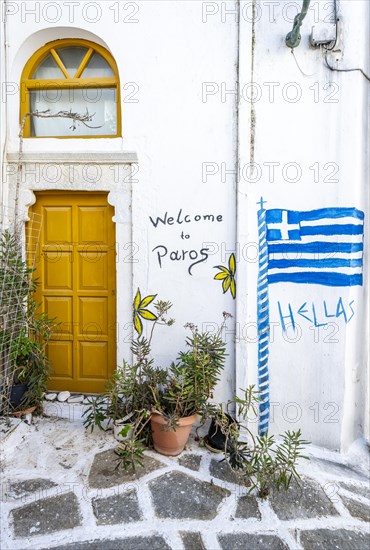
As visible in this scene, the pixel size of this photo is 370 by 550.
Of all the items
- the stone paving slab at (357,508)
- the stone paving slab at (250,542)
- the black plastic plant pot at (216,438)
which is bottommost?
the stone paving slab at (357,508)

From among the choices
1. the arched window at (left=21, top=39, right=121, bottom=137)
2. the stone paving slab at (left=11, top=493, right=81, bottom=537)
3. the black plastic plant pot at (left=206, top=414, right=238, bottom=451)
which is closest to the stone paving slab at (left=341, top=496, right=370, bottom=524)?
the black plastic plant pot at (left=206, top=414, right=238, bottom=451)

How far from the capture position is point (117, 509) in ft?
9.37

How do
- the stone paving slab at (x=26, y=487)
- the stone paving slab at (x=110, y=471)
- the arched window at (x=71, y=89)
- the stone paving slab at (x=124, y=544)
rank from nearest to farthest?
the stone paving slab at (x=124, y=544) < the stone paving slab at (x=26, y=487) < the stone paving slab at (x=110, y=471) < the arched window at (x=71, y=89)

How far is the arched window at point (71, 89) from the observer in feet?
13.8

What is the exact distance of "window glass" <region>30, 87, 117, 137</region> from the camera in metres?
4.23

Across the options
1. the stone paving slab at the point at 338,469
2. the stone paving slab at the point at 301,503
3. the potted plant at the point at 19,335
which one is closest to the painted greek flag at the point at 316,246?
the stone paving slab at the point at 338,469

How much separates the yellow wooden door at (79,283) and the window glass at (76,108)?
0.70 meters

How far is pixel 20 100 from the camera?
4223 mm

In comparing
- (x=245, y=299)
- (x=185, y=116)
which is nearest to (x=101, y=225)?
(x=185, y=116)

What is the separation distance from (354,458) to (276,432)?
2.52 feet

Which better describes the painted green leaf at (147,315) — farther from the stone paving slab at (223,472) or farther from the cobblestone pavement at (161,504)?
the stone paving slab at (223,472)

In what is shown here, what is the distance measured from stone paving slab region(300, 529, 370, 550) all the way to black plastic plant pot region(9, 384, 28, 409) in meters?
2.80

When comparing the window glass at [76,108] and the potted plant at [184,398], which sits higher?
the window glass at [76,108]

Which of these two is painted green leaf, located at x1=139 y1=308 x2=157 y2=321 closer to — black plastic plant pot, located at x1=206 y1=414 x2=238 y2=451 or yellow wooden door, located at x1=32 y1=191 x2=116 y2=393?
yellow wooden door, located at x1=32 y1=191 x2=116 y2=393
